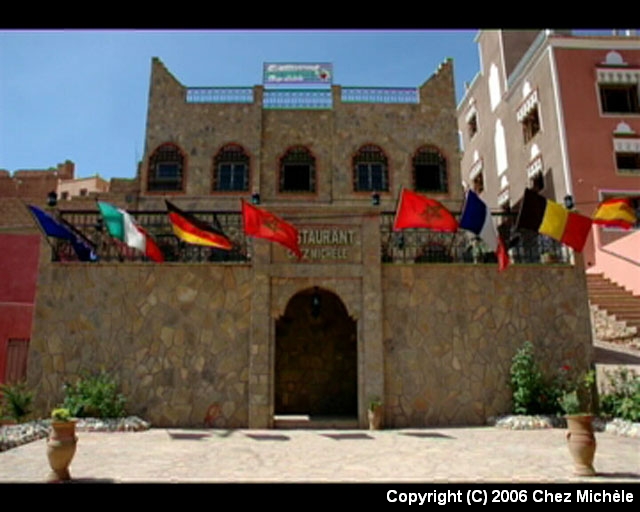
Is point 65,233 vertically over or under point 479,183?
under

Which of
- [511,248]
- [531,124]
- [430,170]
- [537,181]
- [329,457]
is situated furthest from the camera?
[531,124]

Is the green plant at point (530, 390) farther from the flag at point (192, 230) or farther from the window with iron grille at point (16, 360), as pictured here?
the window with iron grille at point (16, 360)

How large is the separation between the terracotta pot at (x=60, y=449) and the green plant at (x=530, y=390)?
27.1 feet

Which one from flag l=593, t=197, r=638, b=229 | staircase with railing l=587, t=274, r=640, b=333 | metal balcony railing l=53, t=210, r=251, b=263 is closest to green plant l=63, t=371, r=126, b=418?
metal balcony railing l=53, t=210, r=251, b=263

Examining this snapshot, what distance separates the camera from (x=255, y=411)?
35.8ft

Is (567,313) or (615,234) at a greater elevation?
(615,234)

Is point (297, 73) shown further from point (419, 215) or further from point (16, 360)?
point (16, 360)

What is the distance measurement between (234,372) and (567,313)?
7.20m

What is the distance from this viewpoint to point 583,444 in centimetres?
662

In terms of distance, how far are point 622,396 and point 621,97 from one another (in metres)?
16.2

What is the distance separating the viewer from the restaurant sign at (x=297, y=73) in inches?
868

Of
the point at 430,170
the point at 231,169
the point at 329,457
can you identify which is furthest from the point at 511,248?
the point at 231,169
